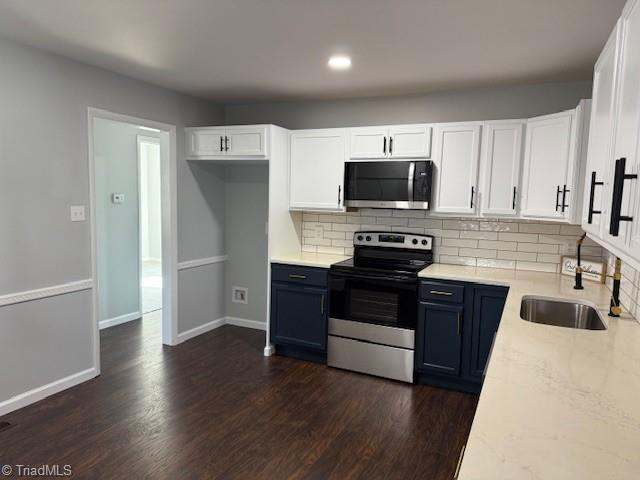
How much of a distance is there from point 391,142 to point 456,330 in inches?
62.0

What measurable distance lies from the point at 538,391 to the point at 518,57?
7.39ft

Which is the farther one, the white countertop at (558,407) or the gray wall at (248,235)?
the gray wall at (248,235)

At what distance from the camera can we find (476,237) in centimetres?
373

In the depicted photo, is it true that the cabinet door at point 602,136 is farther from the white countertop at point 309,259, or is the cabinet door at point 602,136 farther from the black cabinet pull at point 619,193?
the white countertop at point 309,259

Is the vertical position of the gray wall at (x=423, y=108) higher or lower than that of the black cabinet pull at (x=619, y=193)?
higher

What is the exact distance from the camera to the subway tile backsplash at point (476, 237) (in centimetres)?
348

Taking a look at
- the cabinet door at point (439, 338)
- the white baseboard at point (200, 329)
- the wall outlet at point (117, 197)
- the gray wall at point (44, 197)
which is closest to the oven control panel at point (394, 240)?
the cabinet door at point (439, 338)

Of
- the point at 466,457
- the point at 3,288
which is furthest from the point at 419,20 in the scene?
the point at 3,288

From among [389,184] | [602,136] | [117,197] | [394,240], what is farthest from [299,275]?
[602,136]

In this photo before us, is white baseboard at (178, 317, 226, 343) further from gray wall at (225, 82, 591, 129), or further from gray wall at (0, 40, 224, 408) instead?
gray wall at (225, 82, 591, 129)

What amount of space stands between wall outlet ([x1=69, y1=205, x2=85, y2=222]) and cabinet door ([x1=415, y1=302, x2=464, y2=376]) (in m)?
2.60

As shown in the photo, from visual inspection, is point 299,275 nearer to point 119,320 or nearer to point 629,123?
point 119,320

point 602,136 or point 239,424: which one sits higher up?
point 602,136

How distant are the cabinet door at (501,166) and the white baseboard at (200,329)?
2.95 m
